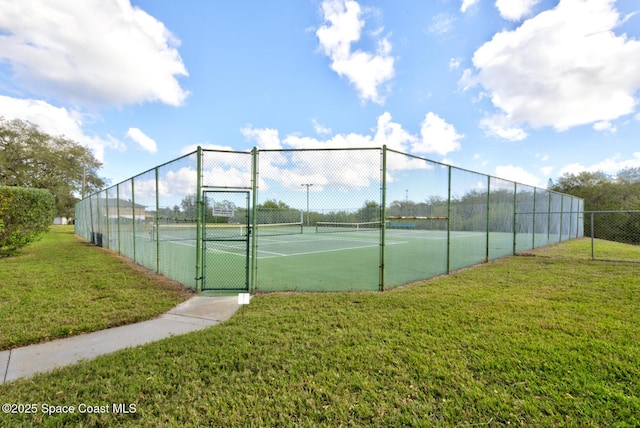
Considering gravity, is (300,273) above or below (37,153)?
below

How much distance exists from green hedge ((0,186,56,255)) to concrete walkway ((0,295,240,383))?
871 cm

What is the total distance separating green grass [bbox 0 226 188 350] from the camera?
377cm

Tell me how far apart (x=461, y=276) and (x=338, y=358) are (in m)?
5.01

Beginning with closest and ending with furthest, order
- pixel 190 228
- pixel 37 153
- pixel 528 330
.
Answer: pixel 528 330 < pixel 190 228 < pixel 37 153

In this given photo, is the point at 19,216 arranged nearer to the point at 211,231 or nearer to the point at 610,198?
the point at 211,231

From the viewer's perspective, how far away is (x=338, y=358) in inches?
116

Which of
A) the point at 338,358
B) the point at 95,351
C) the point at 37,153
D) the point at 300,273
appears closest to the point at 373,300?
the point at 338,358

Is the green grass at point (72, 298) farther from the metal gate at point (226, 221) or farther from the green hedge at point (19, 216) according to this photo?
the green hedge at point (19, 216)

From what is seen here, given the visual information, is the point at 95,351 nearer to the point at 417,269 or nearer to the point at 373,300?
the point at 373,300

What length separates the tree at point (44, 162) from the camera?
31.2 m

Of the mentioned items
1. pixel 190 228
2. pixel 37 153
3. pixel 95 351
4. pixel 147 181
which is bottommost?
pixel 95 351

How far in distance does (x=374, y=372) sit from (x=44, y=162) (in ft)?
145

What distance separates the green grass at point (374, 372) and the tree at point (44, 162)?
125 feet

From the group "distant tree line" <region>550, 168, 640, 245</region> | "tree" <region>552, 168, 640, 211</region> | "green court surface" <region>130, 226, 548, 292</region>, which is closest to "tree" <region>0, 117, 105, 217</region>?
"green court surface" <region>130, 226, 548, 292</region>
